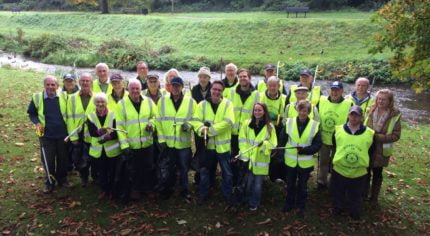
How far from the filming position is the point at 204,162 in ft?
25.8

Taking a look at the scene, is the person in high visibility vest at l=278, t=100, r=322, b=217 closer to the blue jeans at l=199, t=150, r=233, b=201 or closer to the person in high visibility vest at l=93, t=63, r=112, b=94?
the blue jeans at l=199, t=150, r=233, b=201

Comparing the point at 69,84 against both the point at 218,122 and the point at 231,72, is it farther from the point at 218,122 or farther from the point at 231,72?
the point at 231,72

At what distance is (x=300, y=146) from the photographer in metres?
7.28

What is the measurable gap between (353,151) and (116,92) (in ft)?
15.8

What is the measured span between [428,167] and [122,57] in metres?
24.1

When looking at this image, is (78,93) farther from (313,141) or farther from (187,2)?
(187,2)

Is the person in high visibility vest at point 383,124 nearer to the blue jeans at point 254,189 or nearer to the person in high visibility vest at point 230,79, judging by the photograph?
the blue jeans at point 254,189

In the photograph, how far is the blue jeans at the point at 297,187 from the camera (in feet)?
24.4

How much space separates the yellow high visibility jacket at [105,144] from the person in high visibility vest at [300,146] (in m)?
3.18

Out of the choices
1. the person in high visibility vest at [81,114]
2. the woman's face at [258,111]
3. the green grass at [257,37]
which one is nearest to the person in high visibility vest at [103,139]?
the person in high visibility vest at [81,114]

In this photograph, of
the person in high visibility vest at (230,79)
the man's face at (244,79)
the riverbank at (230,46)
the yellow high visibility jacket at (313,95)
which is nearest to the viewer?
the man's face at (244,79)

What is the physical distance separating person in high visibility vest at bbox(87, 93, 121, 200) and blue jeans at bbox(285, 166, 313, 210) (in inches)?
133

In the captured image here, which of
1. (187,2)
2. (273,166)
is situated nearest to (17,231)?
(273,166)

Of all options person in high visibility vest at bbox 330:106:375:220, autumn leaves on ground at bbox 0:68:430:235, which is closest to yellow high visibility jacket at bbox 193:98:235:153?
autumn leaves on ground at bbox 0:68:430:235
